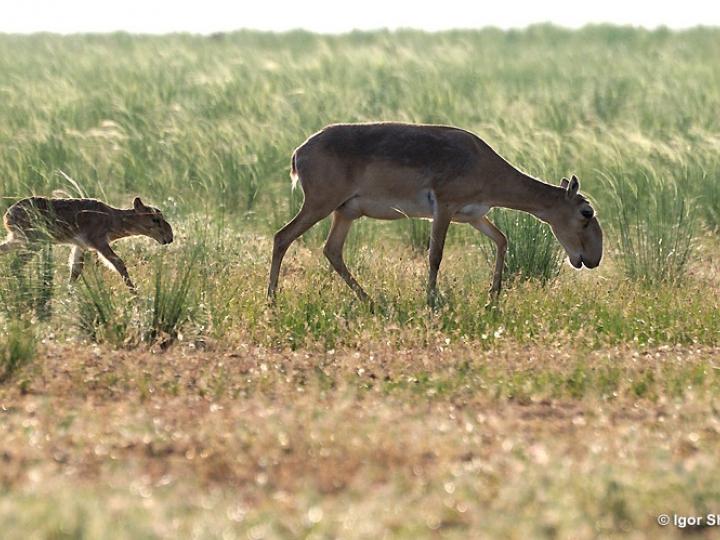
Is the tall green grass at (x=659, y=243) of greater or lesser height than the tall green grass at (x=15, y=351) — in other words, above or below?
below

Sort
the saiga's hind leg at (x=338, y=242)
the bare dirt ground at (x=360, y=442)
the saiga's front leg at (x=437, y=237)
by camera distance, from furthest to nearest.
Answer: the saiga's hind leg at (x=338, y=242) < the saiga's front leg at (x=437, y=237) < the bare dirt ground at (x=360, y=442)

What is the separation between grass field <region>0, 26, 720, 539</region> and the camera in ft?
18.8

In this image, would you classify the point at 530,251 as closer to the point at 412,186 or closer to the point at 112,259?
the point at 412,186

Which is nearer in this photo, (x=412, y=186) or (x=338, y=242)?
(x=412, y=186)

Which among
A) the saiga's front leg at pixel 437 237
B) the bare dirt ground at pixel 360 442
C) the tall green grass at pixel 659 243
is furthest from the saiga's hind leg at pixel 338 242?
the bare dirt ground at pixel 360 442

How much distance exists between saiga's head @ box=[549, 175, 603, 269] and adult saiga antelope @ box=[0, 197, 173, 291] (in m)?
3.34

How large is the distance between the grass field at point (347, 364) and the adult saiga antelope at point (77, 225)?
0.82 ft

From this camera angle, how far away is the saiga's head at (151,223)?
40.5ft

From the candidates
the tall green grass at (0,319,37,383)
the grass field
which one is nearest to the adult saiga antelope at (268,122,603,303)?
the grass field

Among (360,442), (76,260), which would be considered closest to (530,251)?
(76,260)

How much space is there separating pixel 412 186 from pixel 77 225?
8.68ft

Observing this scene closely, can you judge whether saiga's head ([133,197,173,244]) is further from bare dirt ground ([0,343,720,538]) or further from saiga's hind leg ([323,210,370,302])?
bare dirt ground ([0,343,720,538])

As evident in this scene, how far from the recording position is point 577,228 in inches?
483

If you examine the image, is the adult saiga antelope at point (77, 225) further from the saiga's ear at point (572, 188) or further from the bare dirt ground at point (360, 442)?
the saiga's ear at point (572, 188)
